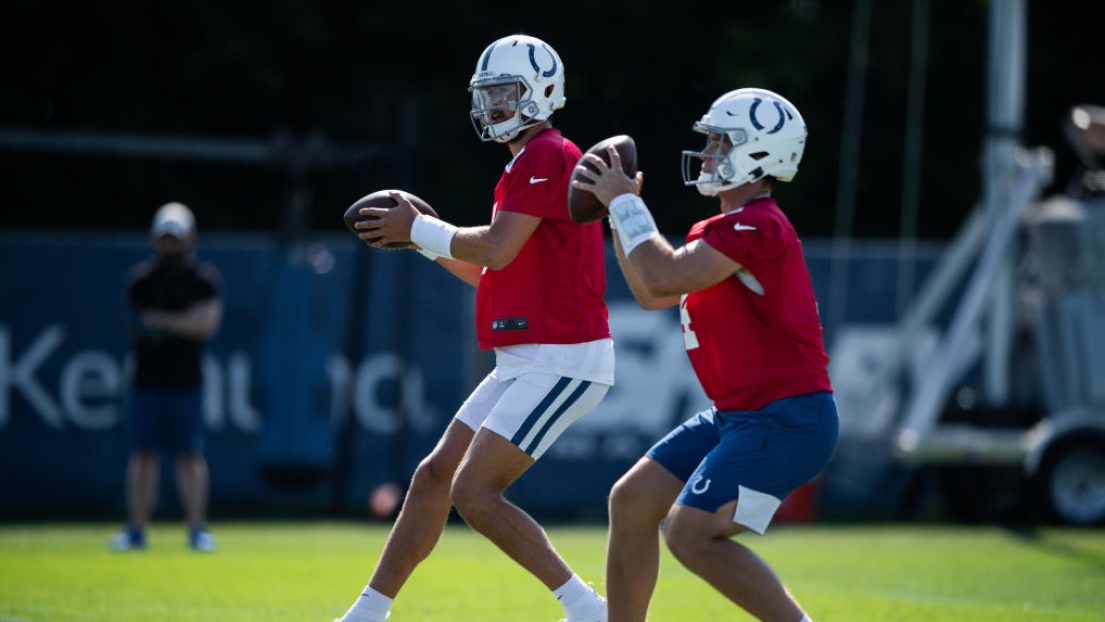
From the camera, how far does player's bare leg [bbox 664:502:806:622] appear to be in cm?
530

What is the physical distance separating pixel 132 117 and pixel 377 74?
131 inches

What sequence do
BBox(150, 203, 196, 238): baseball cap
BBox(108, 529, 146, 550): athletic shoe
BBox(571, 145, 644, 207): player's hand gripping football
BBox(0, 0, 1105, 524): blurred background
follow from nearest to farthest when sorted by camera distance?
1. BBox(571, 145, 644, 207): player's hand gripping football
2. BBox(108, 529, 146, 550): athletic shoe
3. BBox(150, 203, 196, 238): baseball cap
4. BBox(0, 0, 1105, 524): blurred background

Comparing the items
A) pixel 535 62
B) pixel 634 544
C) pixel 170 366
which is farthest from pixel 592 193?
pixel 170 366

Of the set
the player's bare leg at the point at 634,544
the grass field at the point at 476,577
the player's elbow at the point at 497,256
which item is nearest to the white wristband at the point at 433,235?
the player's elbow at the point at 497,256

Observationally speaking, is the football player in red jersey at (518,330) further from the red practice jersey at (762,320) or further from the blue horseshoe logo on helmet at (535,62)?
the red practice jersey at (762,320)

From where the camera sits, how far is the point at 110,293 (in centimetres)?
1529

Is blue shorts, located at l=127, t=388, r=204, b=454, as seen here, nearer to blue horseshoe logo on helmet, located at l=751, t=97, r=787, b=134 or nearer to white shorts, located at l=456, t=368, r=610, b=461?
white shorts, located at l=456, t=368, r=610, b=461

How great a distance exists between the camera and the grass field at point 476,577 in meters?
7.93

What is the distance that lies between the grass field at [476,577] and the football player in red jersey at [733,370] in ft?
7.08

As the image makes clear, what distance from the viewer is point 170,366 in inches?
456

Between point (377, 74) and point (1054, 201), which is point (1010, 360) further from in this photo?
point (377, 74)

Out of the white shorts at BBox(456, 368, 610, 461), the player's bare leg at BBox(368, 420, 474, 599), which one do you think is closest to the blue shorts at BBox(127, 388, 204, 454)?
→ the player's bare leg at BBox(368, 420, 474, 599)

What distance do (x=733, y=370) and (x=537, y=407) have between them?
90cm

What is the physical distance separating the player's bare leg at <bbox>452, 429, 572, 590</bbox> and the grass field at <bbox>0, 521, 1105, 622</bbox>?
1.54 metres
